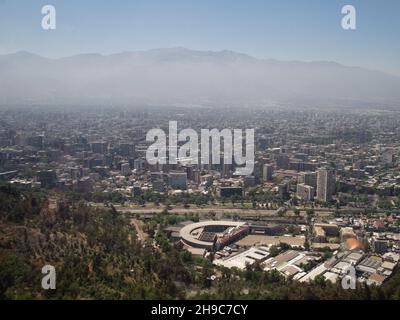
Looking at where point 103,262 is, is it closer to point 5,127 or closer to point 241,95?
point 5,127

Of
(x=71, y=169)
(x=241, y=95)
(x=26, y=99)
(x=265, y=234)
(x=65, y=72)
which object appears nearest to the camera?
(x=265, y=234)

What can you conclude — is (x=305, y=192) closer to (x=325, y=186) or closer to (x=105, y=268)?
(x=325, y=186)

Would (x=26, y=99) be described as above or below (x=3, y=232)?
above

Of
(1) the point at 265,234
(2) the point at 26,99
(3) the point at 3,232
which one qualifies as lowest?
(1) the point at 265,234

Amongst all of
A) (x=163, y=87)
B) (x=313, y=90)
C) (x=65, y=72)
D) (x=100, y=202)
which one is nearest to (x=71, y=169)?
(x=100, y=202)

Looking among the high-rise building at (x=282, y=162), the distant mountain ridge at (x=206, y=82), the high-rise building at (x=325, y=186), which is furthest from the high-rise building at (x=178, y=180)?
the distant mountain ridge at (x=206, y=82)

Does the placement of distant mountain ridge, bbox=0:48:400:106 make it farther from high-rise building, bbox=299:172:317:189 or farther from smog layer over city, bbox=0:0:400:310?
high-rise building, bbox=299:172:317:189

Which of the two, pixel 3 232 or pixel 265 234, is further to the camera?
pixel 265 234
